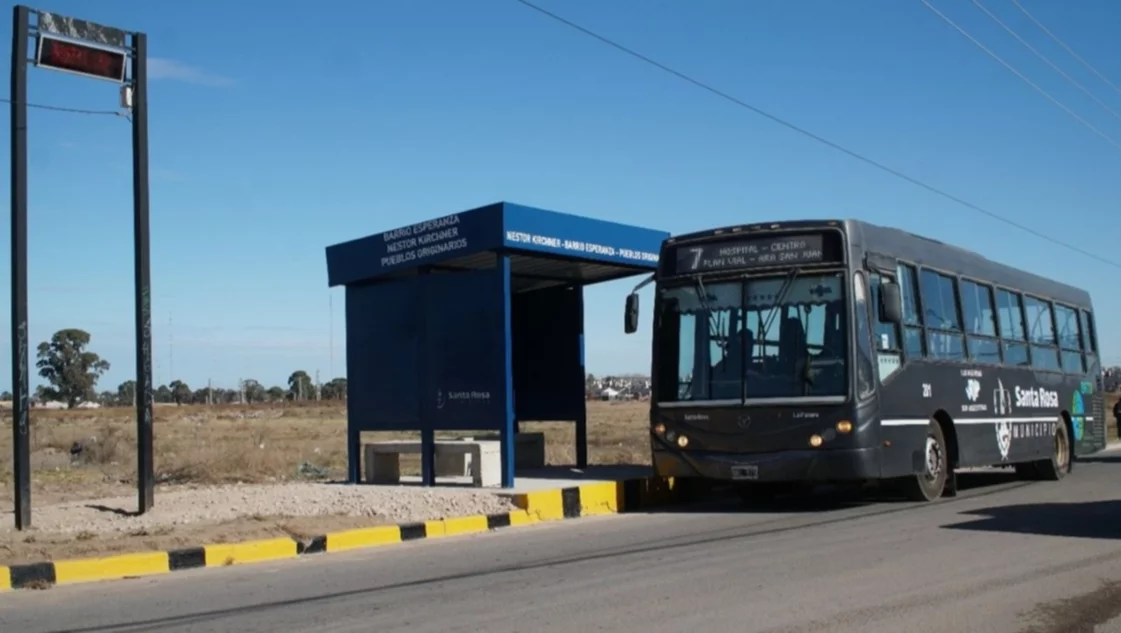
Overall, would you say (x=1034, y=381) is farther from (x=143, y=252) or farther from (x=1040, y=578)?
(x=143, y=252)

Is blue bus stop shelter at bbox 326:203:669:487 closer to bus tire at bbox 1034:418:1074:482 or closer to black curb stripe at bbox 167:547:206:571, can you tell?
black curb stripe at bbox 167:547:206:571

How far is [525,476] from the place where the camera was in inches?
676

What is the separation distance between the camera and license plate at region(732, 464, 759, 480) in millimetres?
13086

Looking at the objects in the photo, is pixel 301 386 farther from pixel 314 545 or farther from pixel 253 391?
pixel 314 545

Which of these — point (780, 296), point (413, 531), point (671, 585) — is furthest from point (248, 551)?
point (780, 296)

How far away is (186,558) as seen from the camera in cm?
1039

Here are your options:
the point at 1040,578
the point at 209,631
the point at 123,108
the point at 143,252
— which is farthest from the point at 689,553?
the point at 123,108

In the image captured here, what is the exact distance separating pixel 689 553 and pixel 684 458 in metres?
3.41

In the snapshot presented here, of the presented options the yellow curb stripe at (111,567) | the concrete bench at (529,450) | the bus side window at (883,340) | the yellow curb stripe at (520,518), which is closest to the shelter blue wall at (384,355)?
the concrete bench at (529,450)

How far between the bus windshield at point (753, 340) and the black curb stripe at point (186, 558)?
19.2 feet

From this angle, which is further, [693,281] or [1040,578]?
[693,281]

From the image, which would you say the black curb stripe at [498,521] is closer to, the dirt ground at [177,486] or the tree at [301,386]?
the dirt ground at [177,486]

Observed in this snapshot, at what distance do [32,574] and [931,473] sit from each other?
10.5 m

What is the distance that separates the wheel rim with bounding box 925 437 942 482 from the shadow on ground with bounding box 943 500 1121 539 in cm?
92
